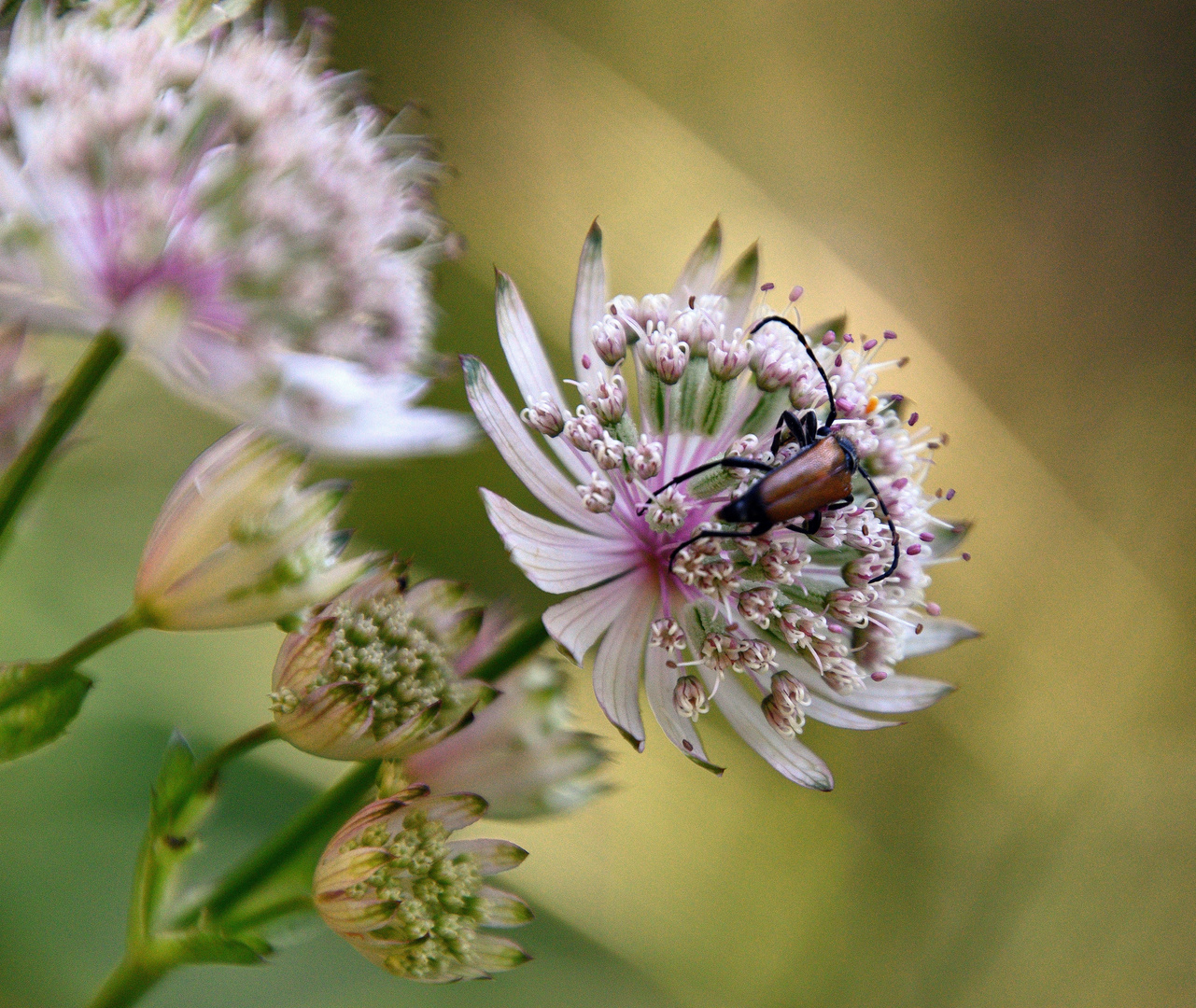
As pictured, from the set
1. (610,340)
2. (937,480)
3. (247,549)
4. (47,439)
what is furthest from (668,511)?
(937,480)

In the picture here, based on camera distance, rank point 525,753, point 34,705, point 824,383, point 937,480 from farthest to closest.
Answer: point 937,480, point 824,383, point 525,753, point 34,705

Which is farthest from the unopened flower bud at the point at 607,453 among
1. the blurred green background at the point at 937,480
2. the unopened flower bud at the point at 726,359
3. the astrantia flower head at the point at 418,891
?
the blurred green background at the point at 937,480

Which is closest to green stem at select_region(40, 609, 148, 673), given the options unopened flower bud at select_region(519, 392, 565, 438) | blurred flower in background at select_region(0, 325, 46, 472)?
blurred flower in background at select_region(0, 325, 46, 472)

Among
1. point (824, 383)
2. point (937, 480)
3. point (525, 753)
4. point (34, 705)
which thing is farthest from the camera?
point (937, 480)

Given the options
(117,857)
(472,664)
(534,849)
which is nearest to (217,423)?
(117,857)

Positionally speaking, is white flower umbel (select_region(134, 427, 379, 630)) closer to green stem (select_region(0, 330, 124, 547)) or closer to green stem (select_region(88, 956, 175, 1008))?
green stem (select_region(0, 330, 124, 547))

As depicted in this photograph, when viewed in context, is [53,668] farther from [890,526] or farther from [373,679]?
[890,526]
